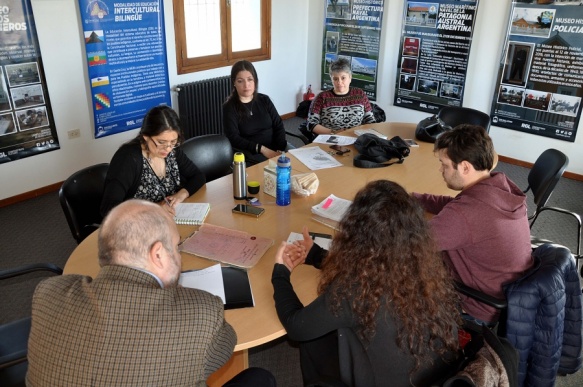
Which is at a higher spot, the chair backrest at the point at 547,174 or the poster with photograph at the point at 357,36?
the poster with photograph at the point at 357,36

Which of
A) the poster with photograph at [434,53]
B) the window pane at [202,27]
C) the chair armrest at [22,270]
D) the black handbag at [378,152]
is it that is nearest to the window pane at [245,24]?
the window pane at [202,27]

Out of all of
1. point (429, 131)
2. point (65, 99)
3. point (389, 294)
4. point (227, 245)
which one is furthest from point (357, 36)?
point (389, 294)

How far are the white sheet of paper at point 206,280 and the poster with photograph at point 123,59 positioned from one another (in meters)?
2.99

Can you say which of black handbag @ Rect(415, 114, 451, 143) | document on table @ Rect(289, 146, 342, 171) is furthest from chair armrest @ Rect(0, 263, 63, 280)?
black handbag @ Rect(415, 114, 451, 143)

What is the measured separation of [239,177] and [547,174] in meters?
1.80

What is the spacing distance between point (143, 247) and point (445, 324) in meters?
0.92

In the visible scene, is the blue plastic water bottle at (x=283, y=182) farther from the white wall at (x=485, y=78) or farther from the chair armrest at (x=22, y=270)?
the white wall at (x=485, y=78)

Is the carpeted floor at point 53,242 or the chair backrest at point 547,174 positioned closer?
the carpeted floor at point 53,242

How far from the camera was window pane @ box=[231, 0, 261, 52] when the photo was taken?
5.28 meters

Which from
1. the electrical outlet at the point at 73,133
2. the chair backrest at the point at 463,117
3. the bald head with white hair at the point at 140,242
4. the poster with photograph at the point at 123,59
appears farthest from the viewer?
the electrical outlet at the point at 73,133

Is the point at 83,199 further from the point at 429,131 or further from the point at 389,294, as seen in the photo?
the point at 429,131

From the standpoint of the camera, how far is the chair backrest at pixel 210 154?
293 cm

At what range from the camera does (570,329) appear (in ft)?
6.66

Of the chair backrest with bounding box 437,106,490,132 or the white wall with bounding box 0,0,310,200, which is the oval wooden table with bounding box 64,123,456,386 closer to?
the chair backrest with bounding box 437,106,490,132
